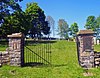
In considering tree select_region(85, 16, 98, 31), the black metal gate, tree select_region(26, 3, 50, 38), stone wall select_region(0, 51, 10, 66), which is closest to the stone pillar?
stone wall select_region(0, 51, 10, 66)

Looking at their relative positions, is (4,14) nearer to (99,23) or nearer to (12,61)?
(12,61)

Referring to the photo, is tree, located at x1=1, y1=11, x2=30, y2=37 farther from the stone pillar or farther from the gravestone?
the gravestone

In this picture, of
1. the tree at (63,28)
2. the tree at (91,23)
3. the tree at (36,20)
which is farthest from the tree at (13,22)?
the tree at (63,28)

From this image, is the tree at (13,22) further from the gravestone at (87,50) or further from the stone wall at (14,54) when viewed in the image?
the gravestone at (87,50)

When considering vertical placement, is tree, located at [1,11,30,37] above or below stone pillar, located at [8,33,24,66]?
above

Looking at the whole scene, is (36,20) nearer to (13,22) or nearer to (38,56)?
(13,22)

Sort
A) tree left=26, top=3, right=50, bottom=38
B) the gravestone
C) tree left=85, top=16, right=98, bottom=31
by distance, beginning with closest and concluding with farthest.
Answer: the gravestone, tree left=26, top=3, right=50, bottom=38, tree left=85, top=16, right=98, bottom=31

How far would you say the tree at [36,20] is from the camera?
207 ft

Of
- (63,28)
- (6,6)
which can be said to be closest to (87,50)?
(6,6)

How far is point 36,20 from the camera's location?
218 feet

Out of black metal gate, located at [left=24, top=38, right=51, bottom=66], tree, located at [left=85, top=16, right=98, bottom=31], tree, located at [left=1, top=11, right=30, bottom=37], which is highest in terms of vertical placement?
tree, located at [left=85, top=16, right=98, bottom=31]

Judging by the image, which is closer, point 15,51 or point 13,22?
point 15,51

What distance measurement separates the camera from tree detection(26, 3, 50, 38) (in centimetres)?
6298

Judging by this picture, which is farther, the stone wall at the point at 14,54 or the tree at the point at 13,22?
the tree at the point at 13,22
